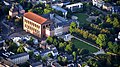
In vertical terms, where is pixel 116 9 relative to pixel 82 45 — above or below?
above

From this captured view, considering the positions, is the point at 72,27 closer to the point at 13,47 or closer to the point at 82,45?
the point at 82,45

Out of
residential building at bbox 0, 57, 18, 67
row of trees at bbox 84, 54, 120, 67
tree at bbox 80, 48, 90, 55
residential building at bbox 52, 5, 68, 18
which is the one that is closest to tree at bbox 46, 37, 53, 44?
tree at bbox 80, 48, 90, 55

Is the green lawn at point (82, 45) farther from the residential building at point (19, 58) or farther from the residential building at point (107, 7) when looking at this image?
the residential building at point (107, 7)

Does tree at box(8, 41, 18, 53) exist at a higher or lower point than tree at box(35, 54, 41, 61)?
higher

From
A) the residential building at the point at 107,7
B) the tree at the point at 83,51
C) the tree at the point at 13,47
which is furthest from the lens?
the residential building at the point at 107,7

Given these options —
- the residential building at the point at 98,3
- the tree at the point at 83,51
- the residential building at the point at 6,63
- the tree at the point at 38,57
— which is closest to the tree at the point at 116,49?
the tree at the point at 83,51

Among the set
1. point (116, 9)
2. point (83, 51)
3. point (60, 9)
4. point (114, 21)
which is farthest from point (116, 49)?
point (116, 9)

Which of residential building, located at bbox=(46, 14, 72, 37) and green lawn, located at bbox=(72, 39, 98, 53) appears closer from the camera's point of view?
green lawn, located at bbox=(72, 39, 98, 53)

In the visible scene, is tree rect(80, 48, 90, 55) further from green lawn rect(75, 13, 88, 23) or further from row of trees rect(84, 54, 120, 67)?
green lawn rect(75, 13, 88, 23)

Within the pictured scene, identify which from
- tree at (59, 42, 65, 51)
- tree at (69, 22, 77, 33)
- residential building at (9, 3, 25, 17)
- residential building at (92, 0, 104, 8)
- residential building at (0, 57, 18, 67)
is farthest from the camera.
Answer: residential building at (92, 0, 104, 8)
